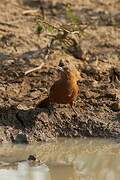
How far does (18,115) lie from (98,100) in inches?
46.5

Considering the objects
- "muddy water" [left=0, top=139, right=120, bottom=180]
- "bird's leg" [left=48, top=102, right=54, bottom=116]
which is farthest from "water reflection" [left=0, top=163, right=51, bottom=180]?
"bird's leg" [left=48, top=102, right=54, bottom=116]

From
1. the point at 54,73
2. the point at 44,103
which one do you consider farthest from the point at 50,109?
the point at 54,73

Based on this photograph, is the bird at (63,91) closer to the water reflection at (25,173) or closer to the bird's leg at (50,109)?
the bird's leg at (50,109)

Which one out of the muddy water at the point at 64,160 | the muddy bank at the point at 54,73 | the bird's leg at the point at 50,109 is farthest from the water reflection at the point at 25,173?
the bird's leg at the point at 50,109

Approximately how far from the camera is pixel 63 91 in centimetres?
827

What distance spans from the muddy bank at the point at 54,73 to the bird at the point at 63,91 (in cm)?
14

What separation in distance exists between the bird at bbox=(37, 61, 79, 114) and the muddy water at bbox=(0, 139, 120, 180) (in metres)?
0.54

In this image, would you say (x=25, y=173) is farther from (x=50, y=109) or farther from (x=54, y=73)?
(x=54, y=73)

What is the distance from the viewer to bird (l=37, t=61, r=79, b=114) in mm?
8266

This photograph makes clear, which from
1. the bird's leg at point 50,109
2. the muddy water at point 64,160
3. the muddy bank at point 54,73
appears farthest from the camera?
the bird's leg at point 50,109

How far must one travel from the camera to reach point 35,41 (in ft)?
33.0

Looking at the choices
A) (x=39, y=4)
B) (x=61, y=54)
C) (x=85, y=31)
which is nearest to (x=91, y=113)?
(x=61, y=54)

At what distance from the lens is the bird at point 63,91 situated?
827cm

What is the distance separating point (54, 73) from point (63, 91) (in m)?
1.00
